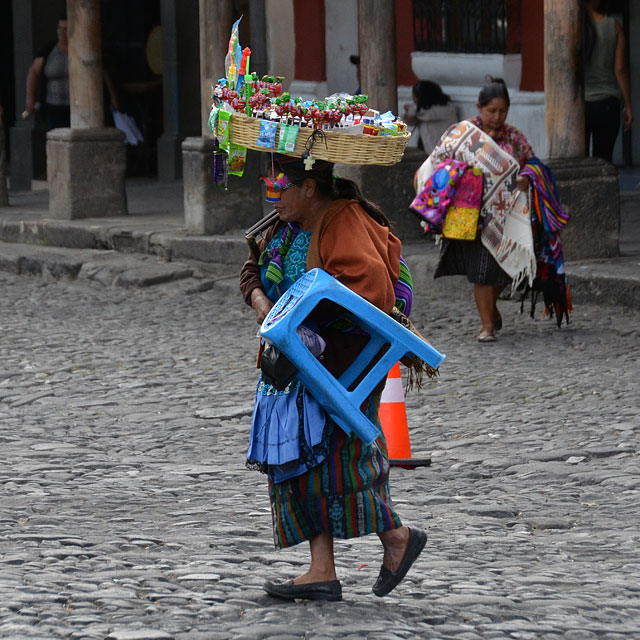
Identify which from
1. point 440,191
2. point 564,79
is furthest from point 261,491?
point 564,79

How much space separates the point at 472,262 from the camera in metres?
8.20

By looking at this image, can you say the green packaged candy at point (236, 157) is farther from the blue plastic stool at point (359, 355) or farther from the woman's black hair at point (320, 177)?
the blue plastic stool at point (359, 355)

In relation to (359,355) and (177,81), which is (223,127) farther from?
(177,81)

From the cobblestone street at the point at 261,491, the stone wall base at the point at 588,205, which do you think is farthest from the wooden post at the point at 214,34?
the stone wall base at the point at 588,205

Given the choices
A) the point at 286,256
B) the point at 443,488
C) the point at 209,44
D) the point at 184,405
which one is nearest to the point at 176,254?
the point at 209,44

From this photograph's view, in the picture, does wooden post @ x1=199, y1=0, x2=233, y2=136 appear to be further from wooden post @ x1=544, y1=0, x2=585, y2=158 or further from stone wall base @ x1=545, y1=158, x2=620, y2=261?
stone wall base @ x1=545, y1=158, x2=620, y2=261

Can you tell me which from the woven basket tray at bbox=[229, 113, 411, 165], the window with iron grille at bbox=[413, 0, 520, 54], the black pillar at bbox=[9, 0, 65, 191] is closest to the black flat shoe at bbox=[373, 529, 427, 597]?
the woven basket tray at bbox=[229, 113, 411, 165]

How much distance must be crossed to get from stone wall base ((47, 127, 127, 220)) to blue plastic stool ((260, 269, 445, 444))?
29.7 ft

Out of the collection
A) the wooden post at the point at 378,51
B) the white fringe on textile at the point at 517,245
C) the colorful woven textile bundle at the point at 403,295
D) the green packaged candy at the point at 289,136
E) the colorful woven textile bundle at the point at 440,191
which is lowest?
the white fringe on textile at the point at 517,245

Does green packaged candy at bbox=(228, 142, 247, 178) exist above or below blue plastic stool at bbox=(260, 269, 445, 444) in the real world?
above

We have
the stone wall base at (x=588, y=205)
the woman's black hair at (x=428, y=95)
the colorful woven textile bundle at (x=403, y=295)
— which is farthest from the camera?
the woman's black hair at (x=428, y=95)

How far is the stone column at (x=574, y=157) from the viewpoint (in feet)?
31.2

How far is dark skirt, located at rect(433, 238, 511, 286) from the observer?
8133 millimetres

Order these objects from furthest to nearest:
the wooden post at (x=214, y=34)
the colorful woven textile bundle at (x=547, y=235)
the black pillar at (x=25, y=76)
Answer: the black pillar at (x=25, y=76) < the wooden post at (x=214, y=34) < the colorful woven textile bundle at (x=547, y=235)
